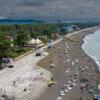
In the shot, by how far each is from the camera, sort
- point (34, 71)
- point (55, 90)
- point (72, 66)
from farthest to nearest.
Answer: point (72, 66) < point (34, 71) < point (55, 90)

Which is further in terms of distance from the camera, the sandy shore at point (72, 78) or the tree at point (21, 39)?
the tree at point (21, 39)

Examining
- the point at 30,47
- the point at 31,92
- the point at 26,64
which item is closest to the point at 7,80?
the point at 31,92

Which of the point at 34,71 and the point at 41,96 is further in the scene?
the point at 34,71

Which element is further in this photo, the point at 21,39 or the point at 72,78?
the point at 21,39

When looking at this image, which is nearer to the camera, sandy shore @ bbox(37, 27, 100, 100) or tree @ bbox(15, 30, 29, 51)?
sandy shore @ bbox(37, 27, 100, 100)

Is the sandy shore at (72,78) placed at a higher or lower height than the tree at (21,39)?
lower

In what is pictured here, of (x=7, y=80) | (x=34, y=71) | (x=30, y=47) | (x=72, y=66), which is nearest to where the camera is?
(x=7, y=80)

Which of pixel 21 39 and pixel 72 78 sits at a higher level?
pixel 21 39

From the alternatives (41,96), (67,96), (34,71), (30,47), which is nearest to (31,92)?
(41,96)

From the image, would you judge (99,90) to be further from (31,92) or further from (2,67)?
(2,67)

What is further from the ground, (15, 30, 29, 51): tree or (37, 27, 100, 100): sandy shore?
(15, 30, 29, 51): tree
